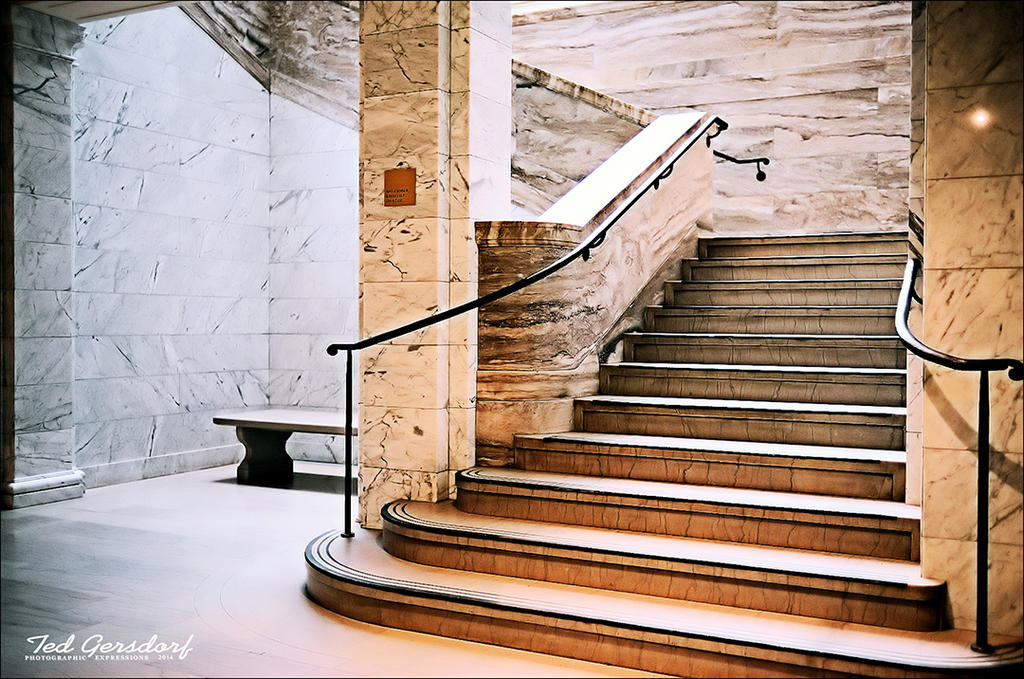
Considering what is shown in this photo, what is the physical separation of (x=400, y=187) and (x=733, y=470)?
2339mm

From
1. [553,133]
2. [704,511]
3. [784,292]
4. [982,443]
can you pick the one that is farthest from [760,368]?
[553,133]

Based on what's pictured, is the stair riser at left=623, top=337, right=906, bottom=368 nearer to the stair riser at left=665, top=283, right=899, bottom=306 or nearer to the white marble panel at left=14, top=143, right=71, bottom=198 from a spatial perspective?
the stair riser at left=665, top=283, right=899, bottom=306

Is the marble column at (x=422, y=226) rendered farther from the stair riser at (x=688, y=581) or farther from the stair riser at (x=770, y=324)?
the stair riser at (x=770, y=324)

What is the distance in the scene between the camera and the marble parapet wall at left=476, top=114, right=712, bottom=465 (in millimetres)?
5594

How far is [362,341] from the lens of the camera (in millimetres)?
5289

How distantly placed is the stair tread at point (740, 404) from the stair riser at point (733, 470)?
50cm

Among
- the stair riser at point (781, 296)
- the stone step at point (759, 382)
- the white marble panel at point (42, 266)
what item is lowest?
the stone step at point (759, 382)

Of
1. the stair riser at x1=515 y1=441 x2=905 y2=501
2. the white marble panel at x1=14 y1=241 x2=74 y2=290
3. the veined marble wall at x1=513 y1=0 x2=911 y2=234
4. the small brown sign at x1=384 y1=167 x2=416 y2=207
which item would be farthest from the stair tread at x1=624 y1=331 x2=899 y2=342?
the white marble panel at x1=14 y1=241 x2=74 y2=290

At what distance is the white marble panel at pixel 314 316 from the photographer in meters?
8.61

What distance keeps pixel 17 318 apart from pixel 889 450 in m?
5.51

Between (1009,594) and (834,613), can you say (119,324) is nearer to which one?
(834,613)

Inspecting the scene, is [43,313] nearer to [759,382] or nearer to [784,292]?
[759,382]

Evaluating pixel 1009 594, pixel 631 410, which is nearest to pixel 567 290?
pixel 631 410

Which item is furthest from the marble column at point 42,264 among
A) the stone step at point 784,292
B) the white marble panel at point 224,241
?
the stone step at point 784,292
